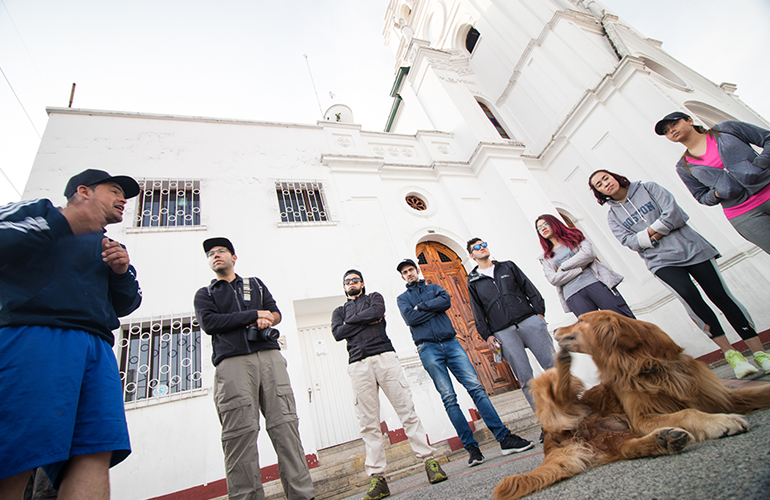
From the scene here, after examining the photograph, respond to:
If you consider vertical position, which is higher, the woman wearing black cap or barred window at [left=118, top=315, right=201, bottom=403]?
barred window at [left=118, top=315, right=201, bottom=403]

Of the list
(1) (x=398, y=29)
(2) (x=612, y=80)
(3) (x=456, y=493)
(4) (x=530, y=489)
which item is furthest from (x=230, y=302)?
(1) (x=398, y=29)

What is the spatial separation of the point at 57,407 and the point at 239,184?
21.1 ft

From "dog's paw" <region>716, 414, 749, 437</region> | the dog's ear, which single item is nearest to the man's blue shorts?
the dog's ear

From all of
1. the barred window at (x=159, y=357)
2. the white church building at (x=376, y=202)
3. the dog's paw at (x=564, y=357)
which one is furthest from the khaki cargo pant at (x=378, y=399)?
the barred window at (x=159, y=357)

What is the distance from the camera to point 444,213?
8.37 metres

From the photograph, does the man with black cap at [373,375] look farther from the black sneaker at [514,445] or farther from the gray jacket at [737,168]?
the gray jacket at [737,168]

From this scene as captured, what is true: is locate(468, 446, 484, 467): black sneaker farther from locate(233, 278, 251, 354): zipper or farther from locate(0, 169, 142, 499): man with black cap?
locate(0, 169, 142, 499): man with black cap

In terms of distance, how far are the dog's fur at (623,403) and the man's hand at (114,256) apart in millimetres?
2059

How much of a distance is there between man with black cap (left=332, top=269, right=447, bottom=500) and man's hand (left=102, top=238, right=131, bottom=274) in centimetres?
202

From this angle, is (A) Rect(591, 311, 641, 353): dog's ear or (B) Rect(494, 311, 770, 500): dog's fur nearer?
(B) Rect(494, 311, 770, 500): dog's fur

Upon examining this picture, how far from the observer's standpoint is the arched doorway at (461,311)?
682 cm

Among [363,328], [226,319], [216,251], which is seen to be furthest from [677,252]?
[216,251]

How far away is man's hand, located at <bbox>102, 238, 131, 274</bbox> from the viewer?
1692 mm

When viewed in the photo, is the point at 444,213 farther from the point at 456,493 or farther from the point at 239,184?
the point at 456,493
